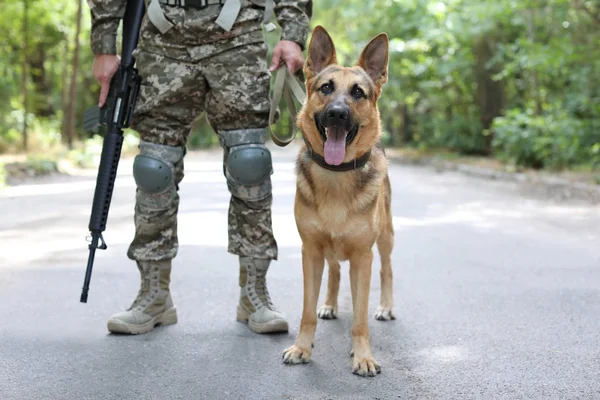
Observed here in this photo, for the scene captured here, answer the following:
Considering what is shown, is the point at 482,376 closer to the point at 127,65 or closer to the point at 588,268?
the point at 127,65

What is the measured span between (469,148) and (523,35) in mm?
3731

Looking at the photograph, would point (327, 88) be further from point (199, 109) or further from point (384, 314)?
point (384, 314)

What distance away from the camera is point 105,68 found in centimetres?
402

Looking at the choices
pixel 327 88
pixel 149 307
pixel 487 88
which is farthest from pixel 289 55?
pixel 487 88

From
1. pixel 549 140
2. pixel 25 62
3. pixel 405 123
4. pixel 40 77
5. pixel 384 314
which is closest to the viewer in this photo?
pixel 384 314

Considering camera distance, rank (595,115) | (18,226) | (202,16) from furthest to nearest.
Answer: (595,115) → (18,226) → (202,16)

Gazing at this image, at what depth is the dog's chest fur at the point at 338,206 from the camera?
3.52 metres

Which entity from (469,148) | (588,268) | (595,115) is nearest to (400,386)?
(588,268)

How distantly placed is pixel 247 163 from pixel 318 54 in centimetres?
71

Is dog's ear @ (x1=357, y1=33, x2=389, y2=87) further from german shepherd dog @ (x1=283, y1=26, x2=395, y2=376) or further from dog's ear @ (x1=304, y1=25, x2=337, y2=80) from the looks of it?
dog's ear @ (x1=304, y1=25, x2=337, y2=80)

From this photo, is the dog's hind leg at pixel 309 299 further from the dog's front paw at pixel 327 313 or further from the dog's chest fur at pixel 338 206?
the dog's front paw at pixel 327 313

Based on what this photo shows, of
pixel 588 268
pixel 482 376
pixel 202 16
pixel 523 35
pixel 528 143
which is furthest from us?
pixel 523 35

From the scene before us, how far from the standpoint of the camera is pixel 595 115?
13.5m

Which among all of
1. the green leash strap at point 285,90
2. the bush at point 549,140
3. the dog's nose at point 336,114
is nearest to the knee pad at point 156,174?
the green leash strap at point 285,90
